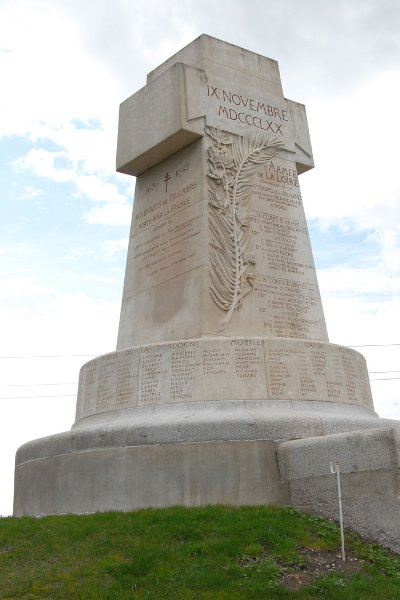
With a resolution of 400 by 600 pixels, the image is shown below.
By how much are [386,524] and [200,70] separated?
8.42 m

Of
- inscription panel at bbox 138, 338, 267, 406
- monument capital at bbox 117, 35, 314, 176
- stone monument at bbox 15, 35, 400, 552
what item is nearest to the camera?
stone monument at bbox 15, 35, 400, 552

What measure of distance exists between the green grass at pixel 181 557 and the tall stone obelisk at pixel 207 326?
3.03 ft

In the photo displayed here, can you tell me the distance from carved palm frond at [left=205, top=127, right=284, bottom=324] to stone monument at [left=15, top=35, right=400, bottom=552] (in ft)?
0.08

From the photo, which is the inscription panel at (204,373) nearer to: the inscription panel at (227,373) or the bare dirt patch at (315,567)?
the inscription panel at (227,373)

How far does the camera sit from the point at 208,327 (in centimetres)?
1166

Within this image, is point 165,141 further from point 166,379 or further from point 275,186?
point 166,379

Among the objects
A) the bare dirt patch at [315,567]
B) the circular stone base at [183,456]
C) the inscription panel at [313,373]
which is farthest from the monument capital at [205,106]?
the bare dirt patch at [315,567]

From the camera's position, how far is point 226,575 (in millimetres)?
7328

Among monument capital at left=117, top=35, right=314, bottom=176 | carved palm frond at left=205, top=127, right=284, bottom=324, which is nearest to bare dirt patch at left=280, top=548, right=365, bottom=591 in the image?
carved palm frond at left=205, top=127, right=284, bottom=324

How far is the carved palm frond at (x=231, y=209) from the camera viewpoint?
12062 millimetres

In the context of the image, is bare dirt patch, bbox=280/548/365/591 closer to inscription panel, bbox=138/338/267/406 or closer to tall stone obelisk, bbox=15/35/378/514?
tall stone obelisk, bbox=15/35/378/514

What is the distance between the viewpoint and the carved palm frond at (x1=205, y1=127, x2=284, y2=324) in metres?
12.1

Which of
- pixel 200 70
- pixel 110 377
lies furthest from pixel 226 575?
pixel 200 70

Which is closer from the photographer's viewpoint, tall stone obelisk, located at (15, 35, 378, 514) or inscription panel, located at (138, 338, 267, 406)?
tall stone obelisk, located at (15, 35, 378, 514)
